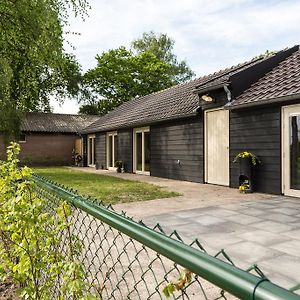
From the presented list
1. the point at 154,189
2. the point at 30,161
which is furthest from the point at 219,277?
the point at 30,161

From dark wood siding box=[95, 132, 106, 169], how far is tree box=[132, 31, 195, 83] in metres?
23.8

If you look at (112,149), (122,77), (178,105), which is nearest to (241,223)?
(178,105)

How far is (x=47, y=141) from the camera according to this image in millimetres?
24891

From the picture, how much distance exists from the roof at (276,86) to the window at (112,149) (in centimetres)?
966

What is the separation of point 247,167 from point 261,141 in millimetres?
765

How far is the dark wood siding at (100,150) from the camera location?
19844 millimetres

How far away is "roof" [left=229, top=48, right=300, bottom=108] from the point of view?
8.20 meters

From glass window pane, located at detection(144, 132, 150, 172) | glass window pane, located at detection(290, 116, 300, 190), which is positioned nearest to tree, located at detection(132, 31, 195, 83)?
glass window pane, located at detection(144, 132, 150, 172)

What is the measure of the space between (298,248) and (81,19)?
8434 millimetres

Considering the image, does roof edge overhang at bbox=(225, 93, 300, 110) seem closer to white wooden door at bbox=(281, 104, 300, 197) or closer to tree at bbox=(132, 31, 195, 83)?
white wooden door at bbox=(281, 104, 300, 197)

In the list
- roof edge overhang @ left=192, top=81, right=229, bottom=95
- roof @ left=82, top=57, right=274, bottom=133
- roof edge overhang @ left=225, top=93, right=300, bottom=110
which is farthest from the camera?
roof @ left=82, top=57, right=274, bottom=133

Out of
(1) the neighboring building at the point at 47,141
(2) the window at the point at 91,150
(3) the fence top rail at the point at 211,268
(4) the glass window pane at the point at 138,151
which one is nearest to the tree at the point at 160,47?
(1) the neighboring building at the point at 47,141

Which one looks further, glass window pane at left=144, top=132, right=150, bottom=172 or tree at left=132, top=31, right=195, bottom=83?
tree at left=132, top=31, right=195, bottom=83

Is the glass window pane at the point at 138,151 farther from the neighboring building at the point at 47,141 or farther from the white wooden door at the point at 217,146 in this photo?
the neighboring building at the point at 47,141
